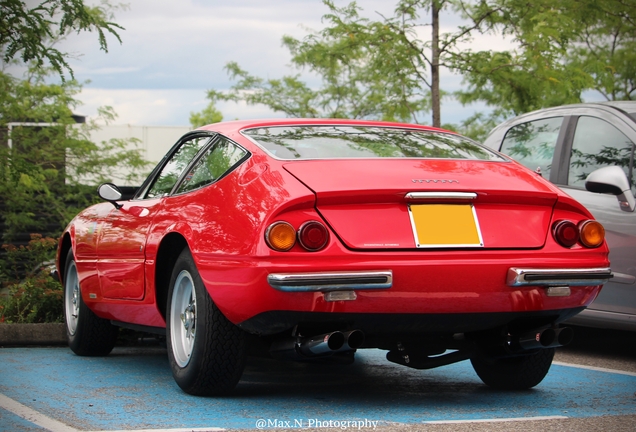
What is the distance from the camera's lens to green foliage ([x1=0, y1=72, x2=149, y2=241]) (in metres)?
16.8

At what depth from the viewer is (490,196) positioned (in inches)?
186

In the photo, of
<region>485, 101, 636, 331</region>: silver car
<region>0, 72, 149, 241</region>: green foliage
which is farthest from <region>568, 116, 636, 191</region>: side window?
<region>0, 72, 149, 241</region>: green foliage

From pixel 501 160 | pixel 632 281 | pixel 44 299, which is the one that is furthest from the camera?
pixel 44 299

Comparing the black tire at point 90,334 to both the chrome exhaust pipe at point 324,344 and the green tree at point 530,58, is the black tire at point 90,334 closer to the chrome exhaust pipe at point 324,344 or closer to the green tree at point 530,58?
the chrome exhaust pipe at point 324,344

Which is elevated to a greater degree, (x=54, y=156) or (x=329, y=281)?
(x=329, y=281)

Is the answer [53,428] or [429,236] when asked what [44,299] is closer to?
[53,428]

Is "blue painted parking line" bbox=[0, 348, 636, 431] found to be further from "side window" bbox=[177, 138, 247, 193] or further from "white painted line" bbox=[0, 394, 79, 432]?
"side window" bbox=[177, 138, 247, 193]

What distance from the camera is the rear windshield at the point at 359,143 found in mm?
5109

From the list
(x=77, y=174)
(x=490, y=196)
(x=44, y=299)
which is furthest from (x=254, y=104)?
(x=490, y=196)

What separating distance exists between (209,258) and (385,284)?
38.1 inches

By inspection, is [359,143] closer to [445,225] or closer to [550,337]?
[445,225]

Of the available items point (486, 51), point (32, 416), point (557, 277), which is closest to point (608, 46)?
point (486, 51)

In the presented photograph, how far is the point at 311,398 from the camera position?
5.25 metres

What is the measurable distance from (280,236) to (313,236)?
0.50 feet
